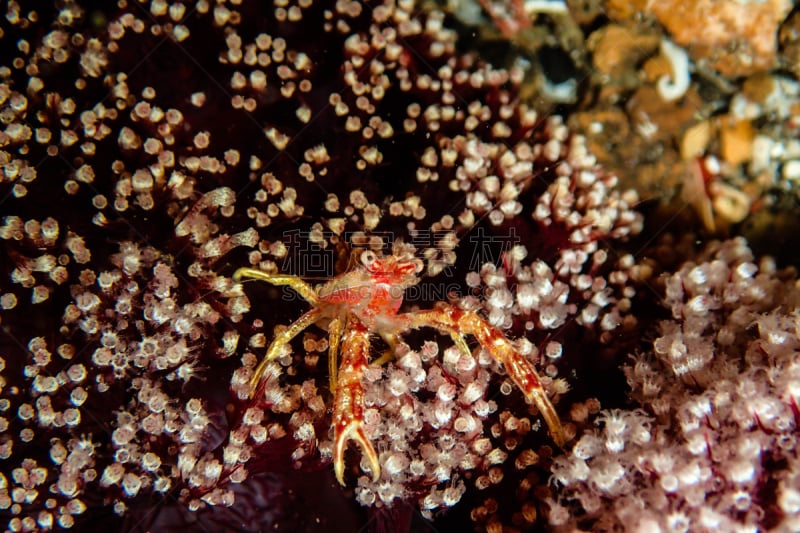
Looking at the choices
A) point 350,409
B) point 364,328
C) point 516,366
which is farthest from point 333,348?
point 516,366

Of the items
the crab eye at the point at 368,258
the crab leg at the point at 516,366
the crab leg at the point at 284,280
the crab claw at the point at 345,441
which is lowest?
the crab claw at the point at 345,441

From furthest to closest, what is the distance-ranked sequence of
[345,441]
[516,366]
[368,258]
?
[368,258] < [516,366] < [345,441]

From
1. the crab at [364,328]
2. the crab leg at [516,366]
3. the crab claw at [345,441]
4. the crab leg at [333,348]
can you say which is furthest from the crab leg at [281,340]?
the crab leg at [516,366]

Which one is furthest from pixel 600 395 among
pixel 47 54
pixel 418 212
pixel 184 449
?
pixel 47 54

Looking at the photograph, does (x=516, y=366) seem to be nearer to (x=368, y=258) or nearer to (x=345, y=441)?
(x=345, y=441)

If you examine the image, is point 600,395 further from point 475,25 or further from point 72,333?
point 72,333

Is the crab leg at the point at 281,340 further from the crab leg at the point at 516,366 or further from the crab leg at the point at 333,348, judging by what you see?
the crab leg at the point at 516,366

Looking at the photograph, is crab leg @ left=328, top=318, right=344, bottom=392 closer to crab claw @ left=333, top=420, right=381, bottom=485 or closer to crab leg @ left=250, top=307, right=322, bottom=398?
crab leg @ left=250, top=307, right=322, bottom=398

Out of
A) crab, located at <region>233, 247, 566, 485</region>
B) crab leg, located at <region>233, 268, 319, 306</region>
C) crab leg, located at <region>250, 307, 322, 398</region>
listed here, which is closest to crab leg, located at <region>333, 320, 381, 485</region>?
crab, located at <region>233, 247, 566, 485</region>
